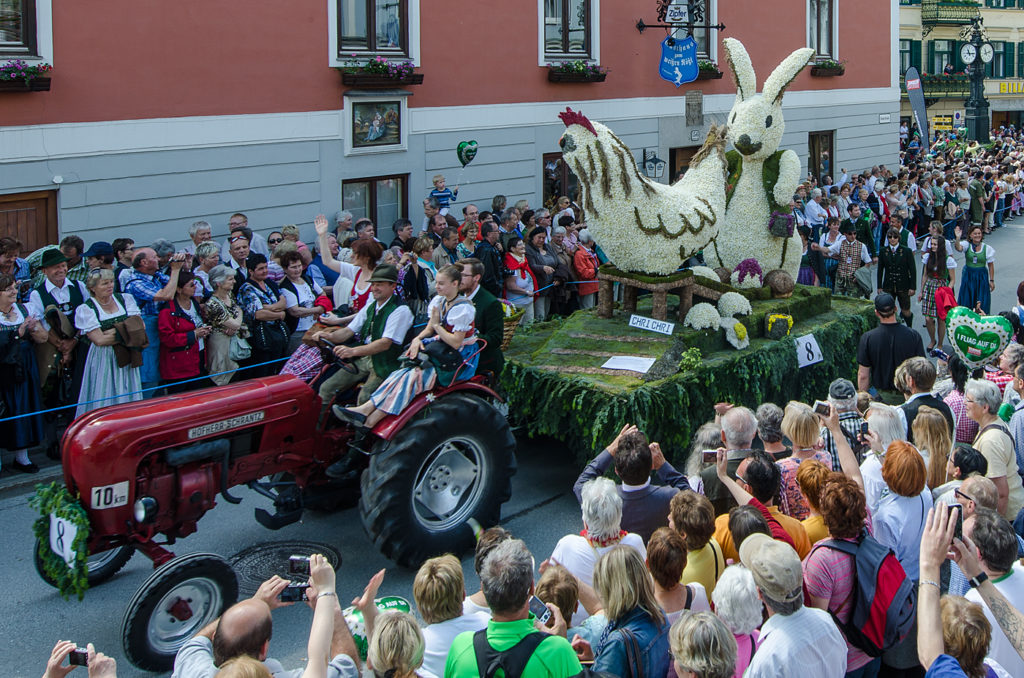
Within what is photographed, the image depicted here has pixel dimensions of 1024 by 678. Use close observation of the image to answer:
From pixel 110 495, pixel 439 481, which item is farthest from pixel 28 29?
pixel 439 481

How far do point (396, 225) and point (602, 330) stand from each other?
4.11 meters

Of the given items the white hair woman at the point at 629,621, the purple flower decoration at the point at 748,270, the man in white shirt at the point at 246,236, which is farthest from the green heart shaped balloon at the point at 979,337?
the man in white shirt at the point at 246,236

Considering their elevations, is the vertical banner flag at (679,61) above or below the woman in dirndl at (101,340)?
above

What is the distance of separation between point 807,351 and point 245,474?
198 inches

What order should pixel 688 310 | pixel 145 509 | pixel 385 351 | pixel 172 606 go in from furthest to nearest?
pixel 688 310 < pixel 385 351 < pixel 145 509 < pixel 172 606

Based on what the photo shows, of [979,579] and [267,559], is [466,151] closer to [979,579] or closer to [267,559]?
[267,559]

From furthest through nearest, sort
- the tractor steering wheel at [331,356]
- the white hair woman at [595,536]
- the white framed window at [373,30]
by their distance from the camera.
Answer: the white framed window at [373,30] → the tractor steering wheel at [331,356] → the white hair woman at [595,536]

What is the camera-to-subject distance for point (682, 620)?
3.57m

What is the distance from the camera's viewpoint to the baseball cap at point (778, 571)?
3844 mm

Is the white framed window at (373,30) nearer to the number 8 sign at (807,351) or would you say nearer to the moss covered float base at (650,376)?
the moss covered float base at (650,376)

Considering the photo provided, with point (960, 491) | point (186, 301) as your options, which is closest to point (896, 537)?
point (960, 491)

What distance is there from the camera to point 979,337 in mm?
8203

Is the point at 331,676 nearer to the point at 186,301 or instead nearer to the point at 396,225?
the point at 186,301

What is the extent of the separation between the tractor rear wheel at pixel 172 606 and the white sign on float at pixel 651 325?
419 centimetres
